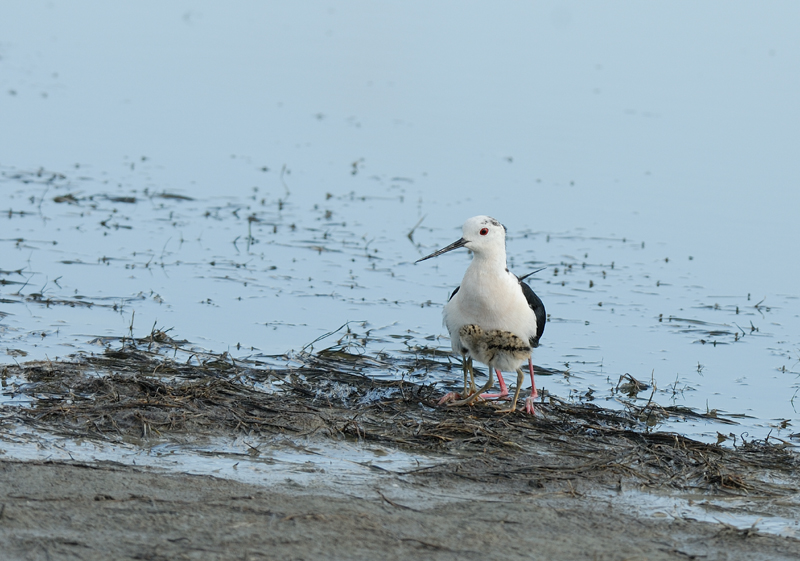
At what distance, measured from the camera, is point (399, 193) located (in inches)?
506

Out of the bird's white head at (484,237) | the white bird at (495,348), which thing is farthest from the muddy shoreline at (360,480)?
the bird's white head at (484,237)

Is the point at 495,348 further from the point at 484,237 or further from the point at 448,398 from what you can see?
the point at 484,237

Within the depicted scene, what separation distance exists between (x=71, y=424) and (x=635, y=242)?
723cm

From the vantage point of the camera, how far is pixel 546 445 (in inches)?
235

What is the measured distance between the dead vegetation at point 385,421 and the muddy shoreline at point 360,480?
13 mm

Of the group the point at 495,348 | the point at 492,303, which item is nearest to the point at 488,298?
the point at 492,303

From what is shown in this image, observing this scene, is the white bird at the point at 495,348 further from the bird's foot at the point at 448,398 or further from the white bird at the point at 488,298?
the bird's foot at the point at 448,398

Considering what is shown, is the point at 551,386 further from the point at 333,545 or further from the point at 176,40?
the point at 176,40

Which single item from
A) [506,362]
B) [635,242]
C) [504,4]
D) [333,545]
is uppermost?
[504,4]

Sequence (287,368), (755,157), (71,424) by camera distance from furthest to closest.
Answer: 1. (755,157)
2. (287,368)
3. (71,424)

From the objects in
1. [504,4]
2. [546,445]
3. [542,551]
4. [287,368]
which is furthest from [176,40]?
[542,551]

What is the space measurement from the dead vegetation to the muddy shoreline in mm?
13

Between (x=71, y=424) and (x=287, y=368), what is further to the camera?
(x=287, y=368)

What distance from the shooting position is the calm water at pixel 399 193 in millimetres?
8414
